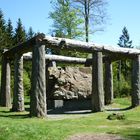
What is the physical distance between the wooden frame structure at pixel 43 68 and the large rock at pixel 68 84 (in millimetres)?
1240

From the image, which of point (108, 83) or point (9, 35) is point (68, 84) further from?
point (9, 35)

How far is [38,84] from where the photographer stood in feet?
54.1

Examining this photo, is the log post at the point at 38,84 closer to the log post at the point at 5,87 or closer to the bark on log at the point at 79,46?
the bark on log at the point at 79,46

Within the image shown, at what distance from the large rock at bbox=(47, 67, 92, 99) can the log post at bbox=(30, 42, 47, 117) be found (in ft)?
17.9

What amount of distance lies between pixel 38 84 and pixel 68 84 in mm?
6469

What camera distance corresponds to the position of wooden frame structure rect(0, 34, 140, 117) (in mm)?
16531

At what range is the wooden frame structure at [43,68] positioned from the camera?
16.5 metres

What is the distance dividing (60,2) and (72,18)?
2349mm

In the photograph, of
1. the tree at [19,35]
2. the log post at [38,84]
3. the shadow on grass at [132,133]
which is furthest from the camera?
the tree at [19,35]

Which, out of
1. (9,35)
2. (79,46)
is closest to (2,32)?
(9,35)

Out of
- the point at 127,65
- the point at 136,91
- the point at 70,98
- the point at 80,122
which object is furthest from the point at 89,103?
the point at 127,65

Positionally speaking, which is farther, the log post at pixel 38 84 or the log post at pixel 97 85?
the log post at pixel 97 85

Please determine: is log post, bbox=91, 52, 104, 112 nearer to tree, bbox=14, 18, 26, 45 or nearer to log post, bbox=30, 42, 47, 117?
log post, bbox=30, 42, 47, 117

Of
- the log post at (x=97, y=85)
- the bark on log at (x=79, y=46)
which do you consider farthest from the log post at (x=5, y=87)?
the log post at (x=97, y=85)
